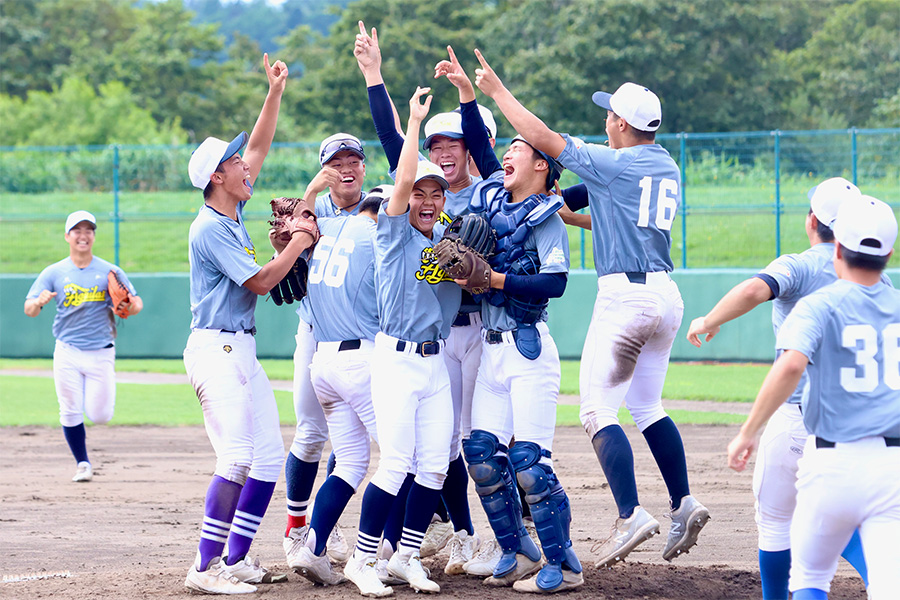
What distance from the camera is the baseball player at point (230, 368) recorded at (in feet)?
16.9

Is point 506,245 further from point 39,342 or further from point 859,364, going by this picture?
point 39,342


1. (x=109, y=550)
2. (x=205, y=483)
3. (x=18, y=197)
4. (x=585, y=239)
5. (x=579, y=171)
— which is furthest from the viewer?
(x=18, y=197)

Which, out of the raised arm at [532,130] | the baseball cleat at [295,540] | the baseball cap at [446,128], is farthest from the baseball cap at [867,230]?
the baseball cleat at [295,540]

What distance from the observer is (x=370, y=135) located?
38.4 meters

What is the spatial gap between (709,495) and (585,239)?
1013 centimetres

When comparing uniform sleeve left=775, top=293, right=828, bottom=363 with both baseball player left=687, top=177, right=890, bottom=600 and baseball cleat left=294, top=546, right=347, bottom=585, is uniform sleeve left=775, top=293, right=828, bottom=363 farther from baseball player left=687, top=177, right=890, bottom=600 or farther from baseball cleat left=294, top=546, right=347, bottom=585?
baseball cleat left=294, top=546, right=347, bottom=585

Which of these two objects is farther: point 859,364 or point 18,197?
point 18,197

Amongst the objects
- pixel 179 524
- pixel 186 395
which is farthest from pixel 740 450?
pixel 186 395

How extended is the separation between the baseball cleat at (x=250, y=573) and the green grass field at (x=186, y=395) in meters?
5.70

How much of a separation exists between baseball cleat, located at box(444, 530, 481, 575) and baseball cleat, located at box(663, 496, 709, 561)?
3.51 feet

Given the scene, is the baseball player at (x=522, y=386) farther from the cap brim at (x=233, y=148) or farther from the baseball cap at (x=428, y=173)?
the cap brim at (x=233, y=148)

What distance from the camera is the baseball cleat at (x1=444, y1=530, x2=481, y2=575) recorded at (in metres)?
5.53

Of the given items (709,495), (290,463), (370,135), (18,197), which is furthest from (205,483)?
(370,135)

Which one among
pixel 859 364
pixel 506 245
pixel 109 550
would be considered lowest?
pixel 109 550
